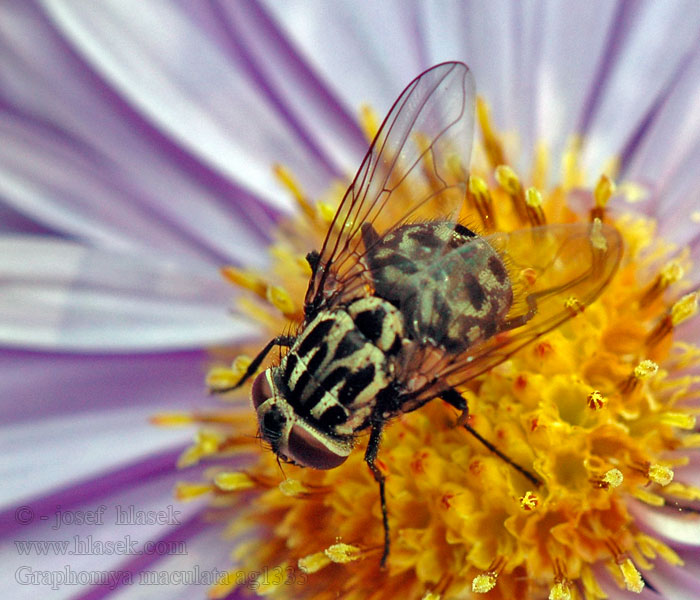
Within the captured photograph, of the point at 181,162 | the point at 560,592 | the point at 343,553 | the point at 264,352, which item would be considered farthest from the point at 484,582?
the point at 181,162

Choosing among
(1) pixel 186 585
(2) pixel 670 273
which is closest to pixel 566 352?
(2) pixel 670 273

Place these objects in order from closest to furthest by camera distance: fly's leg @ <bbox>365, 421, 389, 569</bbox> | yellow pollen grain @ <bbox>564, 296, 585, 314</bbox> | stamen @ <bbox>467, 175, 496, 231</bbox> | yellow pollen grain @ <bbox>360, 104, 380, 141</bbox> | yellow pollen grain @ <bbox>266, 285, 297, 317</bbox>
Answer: yellow pollen grain @ <bbox>564, 296, 585, 314</bbox> → fly's leg @ <bbox>365, 421, 389, 569</bbox> → stamen @ <bbox>467, 175, 496, 231</bbox> → yellow pollen grain @ <bbox>266, 285, 297, 317</bbox> → yellow pollen grain @ <bbox>360, 104, 380, 141</bbox>

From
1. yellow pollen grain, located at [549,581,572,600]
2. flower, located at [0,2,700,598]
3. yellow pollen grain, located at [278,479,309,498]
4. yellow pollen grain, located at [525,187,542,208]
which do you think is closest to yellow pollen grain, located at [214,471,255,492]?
flower, located at [0,2,700,598]

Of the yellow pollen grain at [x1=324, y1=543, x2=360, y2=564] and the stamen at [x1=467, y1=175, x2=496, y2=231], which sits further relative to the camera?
the stamen at [x1=467, y1=175, x2=496, y2=231]

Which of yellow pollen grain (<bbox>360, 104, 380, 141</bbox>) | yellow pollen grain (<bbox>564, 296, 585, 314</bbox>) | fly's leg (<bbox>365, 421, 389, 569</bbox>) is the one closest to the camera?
yellow pollen grain (<bbox>564, 296, 585, 314</bbox>)

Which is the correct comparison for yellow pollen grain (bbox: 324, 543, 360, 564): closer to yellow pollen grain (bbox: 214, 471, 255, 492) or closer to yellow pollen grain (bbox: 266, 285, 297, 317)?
yellow pollen grain (bbox: 214, 471, 255, 492)
